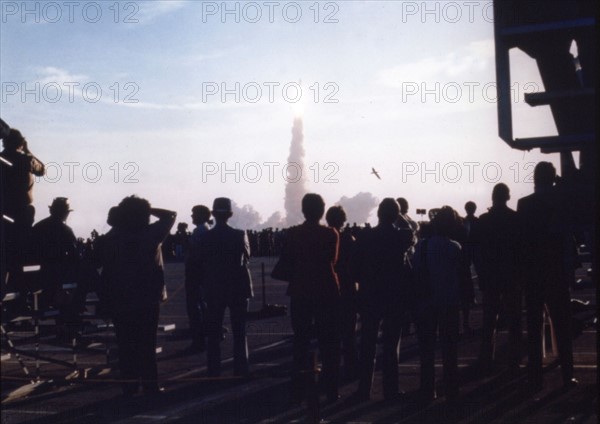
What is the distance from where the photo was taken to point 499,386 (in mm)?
9477

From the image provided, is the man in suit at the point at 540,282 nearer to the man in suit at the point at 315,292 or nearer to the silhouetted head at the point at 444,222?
the silhouetted head at the point at 444,222

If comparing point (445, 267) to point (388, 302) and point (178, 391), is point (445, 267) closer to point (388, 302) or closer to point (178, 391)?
Result: point (388, 302)

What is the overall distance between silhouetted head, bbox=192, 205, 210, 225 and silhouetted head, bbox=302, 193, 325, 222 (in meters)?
3.65

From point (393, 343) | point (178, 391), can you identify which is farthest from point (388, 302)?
point (178, 391)

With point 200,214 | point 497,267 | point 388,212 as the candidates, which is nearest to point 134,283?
point 388,212

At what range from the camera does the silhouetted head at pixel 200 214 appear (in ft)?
41.0

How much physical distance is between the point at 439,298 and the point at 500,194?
1.70 metres

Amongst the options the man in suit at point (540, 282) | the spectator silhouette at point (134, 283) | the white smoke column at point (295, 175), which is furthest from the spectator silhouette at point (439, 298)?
the white smoke column at point (295, 175)

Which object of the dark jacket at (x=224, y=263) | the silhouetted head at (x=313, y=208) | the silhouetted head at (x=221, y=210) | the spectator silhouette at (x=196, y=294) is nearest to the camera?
the silhouetted head at (x=313, y=208)

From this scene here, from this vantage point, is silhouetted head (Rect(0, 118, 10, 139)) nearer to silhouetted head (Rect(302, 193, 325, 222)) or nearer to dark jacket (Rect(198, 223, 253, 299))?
dark jacket (Rect(198, 223, 253, 299))

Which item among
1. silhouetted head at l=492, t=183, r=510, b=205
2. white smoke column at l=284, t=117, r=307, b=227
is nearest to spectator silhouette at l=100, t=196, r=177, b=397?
silhouetted head at l=492, t=183, r=510, b=205

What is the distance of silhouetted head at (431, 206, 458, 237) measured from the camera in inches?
348

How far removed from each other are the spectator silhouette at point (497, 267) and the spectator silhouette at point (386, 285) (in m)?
1.22

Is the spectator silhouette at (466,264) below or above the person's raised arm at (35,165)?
below
